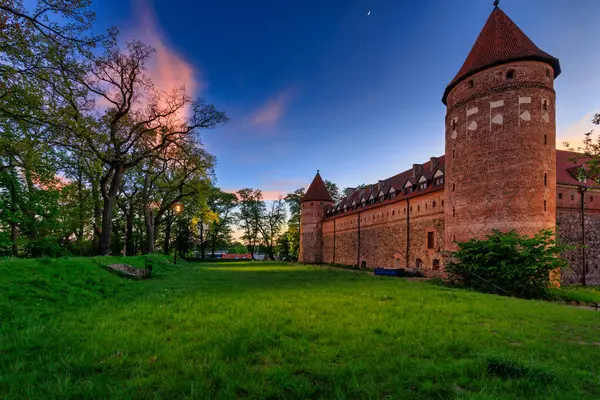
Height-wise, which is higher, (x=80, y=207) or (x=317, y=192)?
(x=317, y=192)

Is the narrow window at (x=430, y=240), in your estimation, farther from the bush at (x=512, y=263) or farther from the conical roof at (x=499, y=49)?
the conical roof at (x=499, y=49)

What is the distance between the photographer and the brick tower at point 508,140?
727 inches

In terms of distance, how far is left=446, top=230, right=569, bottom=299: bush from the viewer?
626 inches

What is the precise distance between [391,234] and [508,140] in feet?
57.8

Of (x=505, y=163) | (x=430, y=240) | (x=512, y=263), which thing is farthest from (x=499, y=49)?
(x=430, y=240)

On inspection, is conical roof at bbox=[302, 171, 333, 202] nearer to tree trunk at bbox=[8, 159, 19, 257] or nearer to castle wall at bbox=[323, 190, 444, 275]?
castle wall at bbox=[323, 190, 444, 275]

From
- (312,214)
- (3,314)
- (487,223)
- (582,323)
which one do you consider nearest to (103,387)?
(3,314)

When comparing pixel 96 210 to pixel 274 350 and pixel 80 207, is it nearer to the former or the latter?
pixel 80 207

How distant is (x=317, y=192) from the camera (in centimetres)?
5462

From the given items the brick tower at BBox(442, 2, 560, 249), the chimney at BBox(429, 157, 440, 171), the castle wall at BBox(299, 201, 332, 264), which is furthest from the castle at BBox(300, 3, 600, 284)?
the castle wall at BBox(299, 201, 332, 264)

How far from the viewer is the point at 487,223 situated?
1912 cm

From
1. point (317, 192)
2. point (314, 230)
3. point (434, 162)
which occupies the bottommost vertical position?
point (314, 230)

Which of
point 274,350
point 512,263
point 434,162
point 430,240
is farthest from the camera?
point 434,162

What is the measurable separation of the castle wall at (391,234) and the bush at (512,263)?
844 centimetres
